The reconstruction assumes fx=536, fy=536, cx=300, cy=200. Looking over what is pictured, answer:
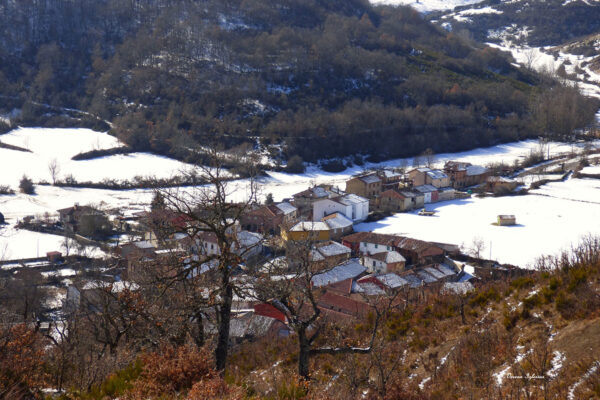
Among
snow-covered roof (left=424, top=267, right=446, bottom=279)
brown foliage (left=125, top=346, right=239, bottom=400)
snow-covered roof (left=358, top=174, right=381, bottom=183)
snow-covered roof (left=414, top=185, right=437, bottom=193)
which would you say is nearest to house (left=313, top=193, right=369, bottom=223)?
snow-covered roof (left=358, top=174, right=381, bottom=183)

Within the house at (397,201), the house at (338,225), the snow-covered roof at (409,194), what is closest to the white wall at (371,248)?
the house at (338,225)

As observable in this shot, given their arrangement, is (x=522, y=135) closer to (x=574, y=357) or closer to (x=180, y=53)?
(x=180, y=53)

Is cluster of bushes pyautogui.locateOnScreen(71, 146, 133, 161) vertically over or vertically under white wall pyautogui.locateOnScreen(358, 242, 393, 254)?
over

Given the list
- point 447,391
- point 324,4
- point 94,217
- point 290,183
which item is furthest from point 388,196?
point 324,4

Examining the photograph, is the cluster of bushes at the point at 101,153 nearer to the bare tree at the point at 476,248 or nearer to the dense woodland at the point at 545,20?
the bare tree at the point at 476,248

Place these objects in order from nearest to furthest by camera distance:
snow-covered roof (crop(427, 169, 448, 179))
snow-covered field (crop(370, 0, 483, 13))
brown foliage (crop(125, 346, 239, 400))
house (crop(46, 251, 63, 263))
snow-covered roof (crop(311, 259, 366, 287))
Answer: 1. brown foliage (crop(125, 346, 239, 400))
2. snow-covered roof (crop(311, 259, 366, 287))
3. house (crop(46, 251, 63, 263))
4. snow-covered roof (crop(427, 169, 448, 179))
5. snow-covered field (crop(370, 0, 483, 13))

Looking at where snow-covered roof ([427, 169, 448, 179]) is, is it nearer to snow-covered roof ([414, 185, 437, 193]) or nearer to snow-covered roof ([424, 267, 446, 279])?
snow-covered roof ([414, 185, 437, 193])
